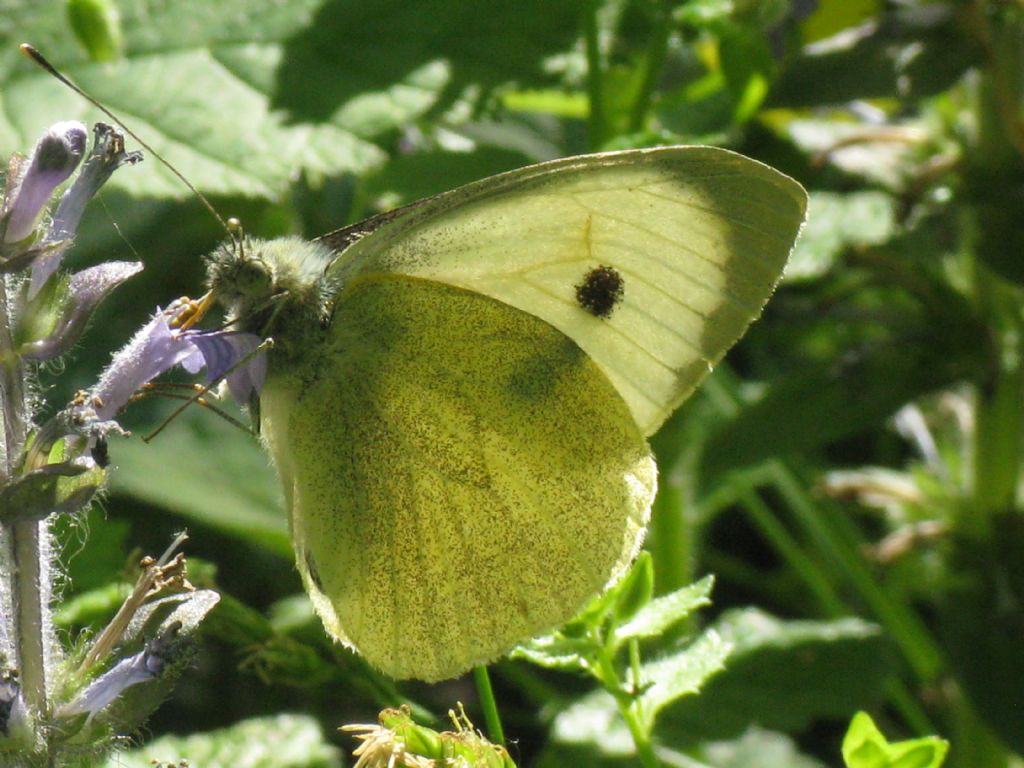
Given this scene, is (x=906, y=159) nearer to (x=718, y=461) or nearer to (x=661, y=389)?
(x=718, y=461)

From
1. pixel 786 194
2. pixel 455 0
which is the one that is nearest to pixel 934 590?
pixel 786 194

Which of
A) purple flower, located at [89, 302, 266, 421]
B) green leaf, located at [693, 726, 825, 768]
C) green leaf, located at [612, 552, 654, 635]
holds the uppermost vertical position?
purple flower, located at [89, 302, 266, 421]

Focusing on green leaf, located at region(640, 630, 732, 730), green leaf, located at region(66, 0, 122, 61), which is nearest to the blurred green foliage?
green leaf, located at region(66, 0, 122, 61)

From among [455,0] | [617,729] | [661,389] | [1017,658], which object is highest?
[455,0]

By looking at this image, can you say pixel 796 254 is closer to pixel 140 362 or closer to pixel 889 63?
pixel 889 63

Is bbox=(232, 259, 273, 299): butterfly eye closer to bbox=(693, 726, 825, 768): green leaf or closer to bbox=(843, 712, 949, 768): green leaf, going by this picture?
bbox=(843, 712, 949, 768): green leaf

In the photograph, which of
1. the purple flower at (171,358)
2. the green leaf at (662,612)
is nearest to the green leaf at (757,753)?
the green leaf at (662,612)

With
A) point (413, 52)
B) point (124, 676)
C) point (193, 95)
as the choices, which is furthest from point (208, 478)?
point (124, 676)
